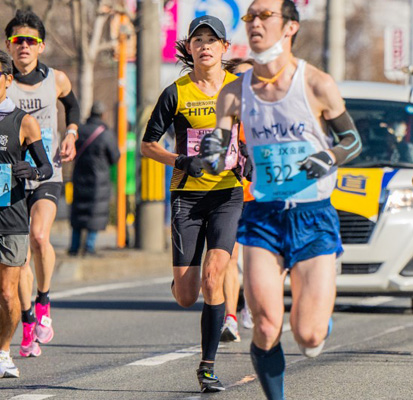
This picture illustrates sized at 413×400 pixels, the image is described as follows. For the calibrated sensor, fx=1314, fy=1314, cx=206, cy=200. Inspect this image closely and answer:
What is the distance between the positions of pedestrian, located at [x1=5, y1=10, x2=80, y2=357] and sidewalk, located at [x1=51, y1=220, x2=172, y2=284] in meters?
6.50

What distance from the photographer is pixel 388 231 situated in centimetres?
1127

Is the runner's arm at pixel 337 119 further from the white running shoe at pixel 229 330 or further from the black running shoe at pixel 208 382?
the white running shoe at pixel 229 330

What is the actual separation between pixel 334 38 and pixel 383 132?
10431 millimetres

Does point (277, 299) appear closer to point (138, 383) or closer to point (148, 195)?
point (138, 383)

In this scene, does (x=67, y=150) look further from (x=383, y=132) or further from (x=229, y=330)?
(x=383, y=132)

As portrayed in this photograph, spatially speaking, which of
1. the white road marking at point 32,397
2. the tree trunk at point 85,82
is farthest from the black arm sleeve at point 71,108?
the tree trunk at point 85,82

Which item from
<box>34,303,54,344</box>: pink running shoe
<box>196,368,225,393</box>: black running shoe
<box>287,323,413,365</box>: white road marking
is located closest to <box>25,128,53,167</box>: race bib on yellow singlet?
<box>34,303,54,344</box>: pink running shoe

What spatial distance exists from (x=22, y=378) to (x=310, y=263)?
280cm

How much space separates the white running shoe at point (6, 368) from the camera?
823 centimetres

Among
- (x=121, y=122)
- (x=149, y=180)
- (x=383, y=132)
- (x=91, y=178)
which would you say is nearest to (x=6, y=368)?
(x=383, y=132)

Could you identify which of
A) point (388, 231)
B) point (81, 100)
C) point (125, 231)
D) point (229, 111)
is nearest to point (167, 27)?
point (81, 100)

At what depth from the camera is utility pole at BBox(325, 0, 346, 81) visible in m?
22.5

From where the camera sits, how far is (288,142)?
6.22m

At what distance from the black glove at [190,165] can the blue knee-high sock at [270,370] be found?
1464 mm
